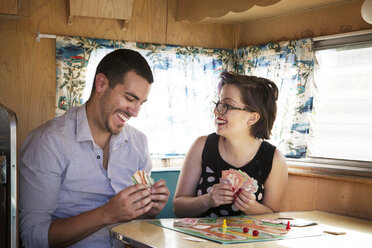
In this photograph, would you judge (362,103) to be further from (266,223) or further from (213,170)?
(266,223)

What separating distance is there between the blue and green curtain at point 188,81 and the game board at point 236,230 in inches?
81.7

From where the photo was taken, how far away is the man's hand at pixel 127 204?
222 cm

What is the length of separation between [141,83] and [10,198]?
2.98ft

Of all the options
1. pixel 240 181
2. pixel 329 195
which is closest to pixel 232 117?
pixel 240 181

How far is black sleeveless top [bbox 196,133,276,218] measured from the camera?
116 inches

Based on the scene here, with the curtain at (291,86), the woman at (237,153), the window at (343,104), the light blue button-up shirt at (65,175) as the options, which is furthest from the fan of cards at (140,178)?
the curtain at (291,86)

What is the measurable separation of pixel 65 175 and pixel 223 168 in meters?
1.01

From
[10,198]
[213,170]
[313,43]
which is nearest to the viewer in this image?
[10,198]

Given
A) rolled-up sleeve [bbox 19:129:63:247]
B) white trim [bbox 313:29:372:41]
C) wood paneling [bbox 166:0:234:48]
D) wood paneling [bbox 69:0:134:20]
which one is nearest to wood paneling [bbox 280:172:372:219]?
white trim [bbox 313:29:372:41]

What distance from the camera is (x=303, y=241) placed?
2156mm

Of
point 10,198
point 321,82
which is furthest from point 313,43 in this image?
point 10,198

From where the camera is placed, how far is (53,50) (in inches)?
173

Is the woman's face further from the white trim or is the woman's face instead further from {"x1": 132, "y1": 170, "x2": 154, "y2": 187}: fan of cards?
the white trim

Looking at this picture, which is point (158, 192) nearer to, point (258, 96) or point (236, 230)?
point (236, 230)
